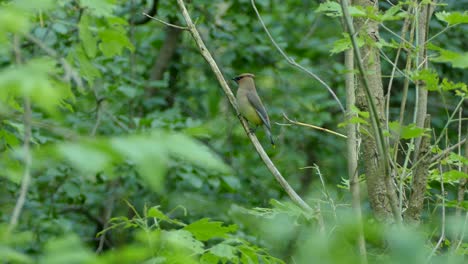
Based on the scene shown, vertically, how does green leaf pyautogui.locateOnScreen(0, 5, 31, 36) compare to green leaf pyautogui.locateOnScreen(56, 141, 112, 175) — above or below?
above

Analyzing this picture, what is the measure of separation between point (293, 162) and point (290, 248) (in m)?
4.20

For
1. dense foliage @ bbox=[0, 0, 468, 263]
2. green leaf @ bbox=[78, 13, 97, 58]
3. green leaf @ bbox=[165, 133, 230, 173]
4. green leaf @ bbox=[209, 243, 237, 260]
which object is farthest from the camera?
dense foliage @ bbox=[0, 0, 468, 263]

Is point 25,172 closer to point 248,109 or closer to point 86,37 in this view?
point 86,37

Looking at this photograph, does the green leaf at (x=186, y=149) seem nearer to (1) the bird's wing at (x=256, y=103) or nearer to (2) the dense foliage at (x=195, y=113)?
(2) the dense foliage at (x=195, y=113)

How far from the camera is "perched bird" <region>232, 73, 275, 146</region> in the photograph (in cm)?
703

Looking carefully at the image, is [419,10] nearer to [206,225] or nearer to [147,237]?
[206,225]

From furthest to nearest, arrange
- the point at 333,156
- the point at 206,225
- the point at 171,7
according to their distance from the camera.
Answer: the point at 333,156 → the point at 171,7 → the point at 206,225

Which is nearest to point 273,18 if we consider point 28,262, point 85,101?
point 85,101

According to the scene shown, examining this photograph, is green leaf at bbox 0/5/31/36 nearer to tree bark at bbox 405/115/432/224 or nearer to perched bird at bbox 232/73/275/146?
tree bark at bbox 405/115/432/224

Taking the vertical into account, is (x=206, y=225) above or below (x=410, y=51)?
below

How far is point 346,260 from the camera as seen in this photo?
1367mm

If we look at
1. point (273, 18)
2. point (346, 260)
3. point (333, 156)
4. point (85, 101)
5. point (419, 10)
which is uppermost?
point (419, 10)

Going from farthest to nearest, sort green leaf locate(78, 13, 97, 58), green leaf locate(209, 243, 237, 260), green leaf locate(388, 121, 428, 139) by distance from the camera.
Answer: green leaf locate(78, 13, 97, 58) → green leaf locate(209, 243, 237, 260) → green leaf locate(388, 121, 428, 139)

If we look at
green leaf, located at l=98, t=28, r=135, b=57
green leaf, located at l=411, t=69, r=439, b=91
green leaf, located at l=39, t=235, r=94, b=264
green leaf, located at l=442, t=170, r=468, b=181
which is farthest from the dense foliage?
green leaf, located at l=39, t=235, r=94, b=264
